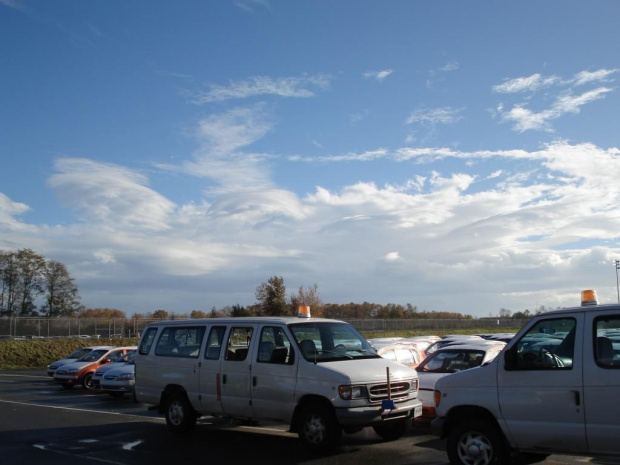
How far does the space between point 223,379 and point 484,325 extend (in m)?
65.6

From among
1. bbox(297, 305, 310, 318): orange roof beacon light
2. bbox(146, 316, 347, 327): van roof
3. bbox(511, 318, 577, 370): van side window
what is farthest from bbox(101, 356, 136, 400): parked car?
bbox(511, 318, 577, 370): van side window

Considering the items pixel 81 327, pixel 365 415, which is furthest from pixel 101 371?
pixel 81 327

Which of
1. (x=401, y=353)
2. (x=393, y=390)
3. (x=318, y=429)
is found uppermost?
(x=401, y=353)

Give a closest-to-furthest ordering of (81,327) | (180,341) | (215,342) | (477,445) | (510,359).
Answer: (510,359)
(477,445)
(215,342)
(180,341)
(81,327)

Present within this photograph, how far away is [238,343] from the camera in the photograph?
10953mm

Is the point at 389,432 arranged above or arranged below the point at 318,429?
below

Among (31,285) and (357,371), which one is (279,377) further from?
(31,285)

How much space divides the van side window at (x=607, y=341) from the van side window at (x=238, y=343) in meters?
5.83

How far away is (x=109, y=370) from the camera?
61.1 feet

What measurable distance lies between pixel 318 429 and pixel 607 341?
444 centimetres

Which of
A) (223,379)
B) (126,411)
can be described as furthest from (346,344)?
(126,411)

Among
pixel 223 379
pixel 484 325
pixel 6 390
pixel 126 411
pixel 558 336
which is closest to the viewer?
pixel 558 336

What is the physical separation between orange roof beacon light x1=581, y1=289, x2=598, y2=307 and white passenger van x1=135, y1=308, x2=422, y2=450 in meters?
3.20

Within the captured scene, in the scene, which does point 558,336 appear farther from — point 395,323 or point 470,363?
point 395,323
